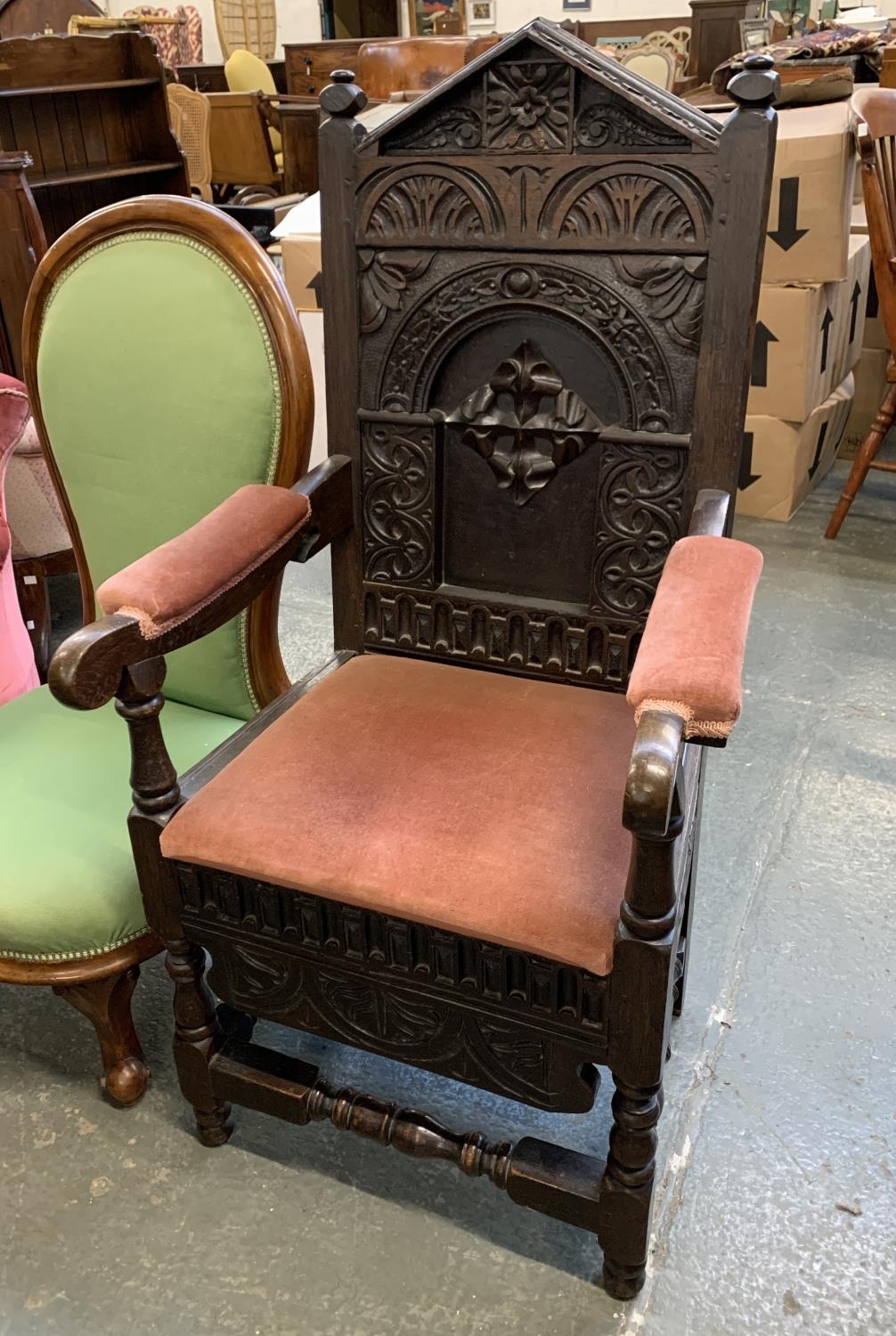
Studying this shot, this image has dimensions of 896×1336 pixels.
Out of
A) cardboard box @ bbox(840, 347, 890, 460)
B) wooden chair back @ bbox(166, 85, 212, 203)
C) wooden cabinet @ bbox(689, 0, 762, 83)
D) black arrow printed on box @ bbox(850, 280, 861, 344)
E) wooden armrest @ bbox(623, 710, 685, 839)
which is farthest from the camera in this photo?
wooden chair back @ bbox(166, 85, 212, 203)

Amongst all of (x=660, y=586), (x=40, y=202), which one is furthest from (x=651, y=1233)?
(x=40, y=202)

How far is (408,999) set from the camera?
1098 mm

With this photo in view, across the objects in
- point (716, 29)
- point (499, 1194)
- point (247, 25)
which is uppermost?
point (247, 25)

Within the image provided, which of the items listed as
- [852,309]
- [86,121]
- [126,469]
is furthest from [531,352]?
[86,121]

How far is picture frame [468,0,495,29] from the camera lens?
33.3 ft

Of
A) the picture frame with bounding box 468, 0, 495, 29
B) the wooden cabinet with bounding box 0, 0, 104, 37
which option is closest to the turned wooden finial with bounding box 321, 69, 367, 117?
the wooden cabinet with bounding box 0, 0, 104, 37

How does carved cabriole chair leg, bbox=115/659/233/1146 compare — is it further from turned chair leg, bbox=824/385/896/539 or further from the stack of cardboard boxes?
turned chair leg, bbox=824/385/896/539

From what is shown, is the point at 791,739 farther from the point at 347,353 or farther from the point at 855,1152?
the point at 347,353

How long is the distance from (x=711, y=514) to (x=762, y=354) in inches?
78.2

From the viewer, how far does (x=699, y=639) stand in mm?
909

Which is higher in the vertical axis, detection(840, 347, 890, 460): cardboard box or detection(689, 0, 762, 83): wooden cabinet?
detection(689, 0, 762, 83): wooden cabinet

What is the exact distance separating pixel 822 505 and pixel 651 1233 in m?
2.56

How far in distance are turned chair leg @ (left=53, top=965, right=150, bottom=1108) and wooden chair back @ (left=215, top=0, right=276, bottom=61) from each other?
12106mm

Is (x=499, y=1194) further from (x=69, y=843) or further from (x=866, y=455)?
(x=866, y=455)
